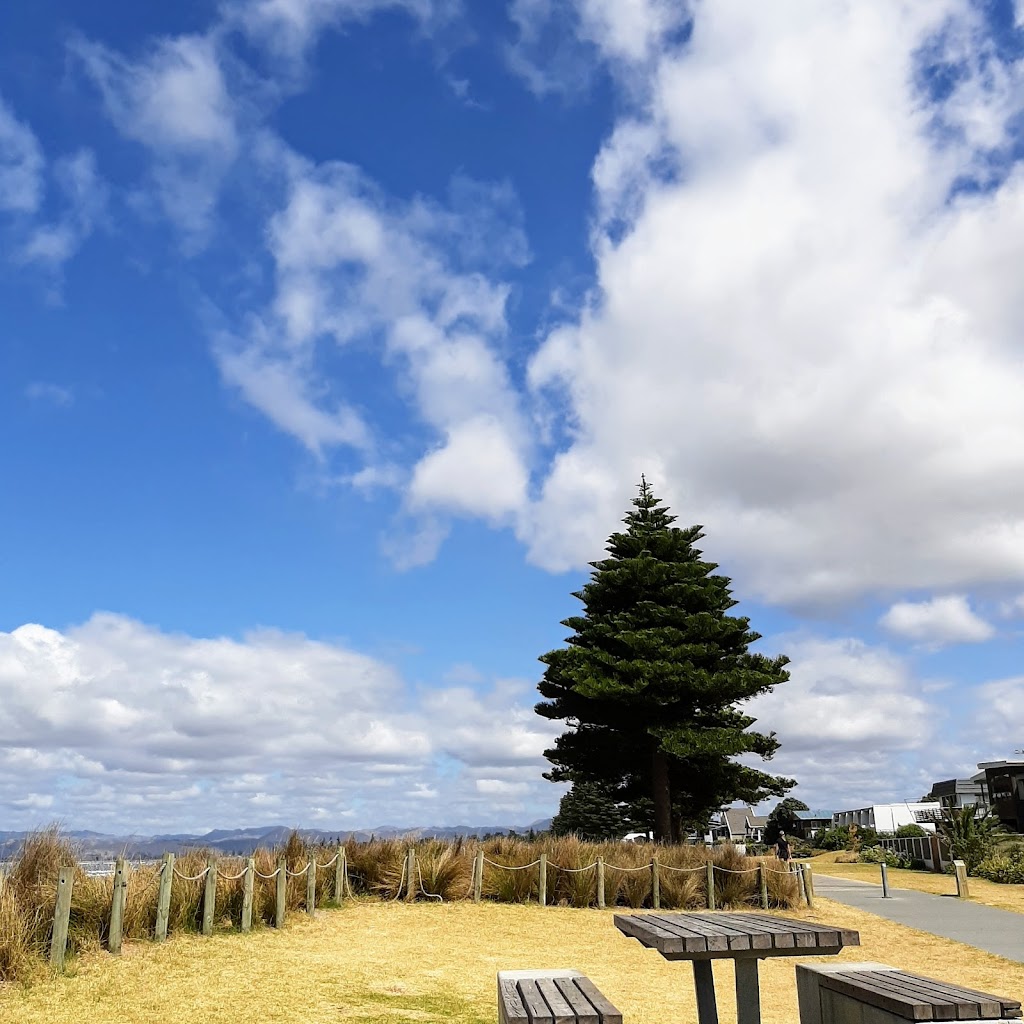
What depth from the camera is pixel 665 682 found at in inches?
1121

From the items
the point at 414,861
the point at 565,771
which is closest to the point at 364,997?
the point at 414,861

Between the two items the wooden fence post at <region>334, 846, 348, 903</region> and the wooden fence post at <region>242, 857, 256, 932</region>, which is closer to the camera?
the wooden fence post at <region>242, 857, 256, 932</region>

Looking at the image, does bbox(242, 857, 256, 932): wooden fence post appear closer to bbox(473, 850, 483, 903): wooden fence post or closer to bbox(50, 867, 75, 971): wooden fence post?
bbox(50, 867, 75, 971): wooden fence post

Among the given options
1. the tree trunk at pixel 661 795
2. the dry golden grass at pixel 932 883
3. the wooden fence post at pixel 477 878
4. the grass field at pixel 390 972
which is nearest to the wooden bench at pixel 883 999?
the grass field at pixel 390 972

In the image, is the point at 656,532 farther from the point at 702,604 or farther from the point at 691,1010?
the point at 691,1010

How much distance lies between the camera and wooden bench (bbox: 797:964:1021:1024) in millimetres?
5215

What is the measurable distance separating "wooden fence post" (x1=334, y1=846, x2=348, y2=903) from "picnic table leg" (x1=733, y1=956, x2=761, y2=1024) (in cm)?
1213

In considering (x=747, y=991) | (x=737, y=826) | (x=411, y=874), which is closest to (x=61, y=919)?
(x=747, y=991)

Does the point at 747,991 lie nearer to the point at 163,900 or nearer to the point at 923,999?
the point at 923,999

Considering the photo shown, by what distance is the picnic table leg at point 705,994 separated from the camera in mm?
7422

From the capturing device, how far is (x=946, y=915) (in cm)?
1978

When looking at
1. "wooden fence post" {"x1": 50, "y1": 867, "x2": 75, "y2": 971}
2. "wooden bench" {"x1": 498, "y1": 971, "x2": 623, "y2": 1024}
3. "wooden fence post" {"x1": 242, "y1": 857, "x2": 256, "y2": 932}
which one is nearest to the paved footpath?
"wooden bench" {"x1": 498, "y1": 971, "x2": 623, "y2": 1024}

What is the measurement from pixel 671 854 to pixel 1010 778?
137 ft

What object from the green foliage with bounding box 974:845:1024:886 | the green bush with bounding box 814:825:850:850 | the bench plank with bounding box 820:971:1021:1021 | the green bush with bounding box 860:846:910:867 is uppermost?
the green bush with bounding box 814:825:850:850
